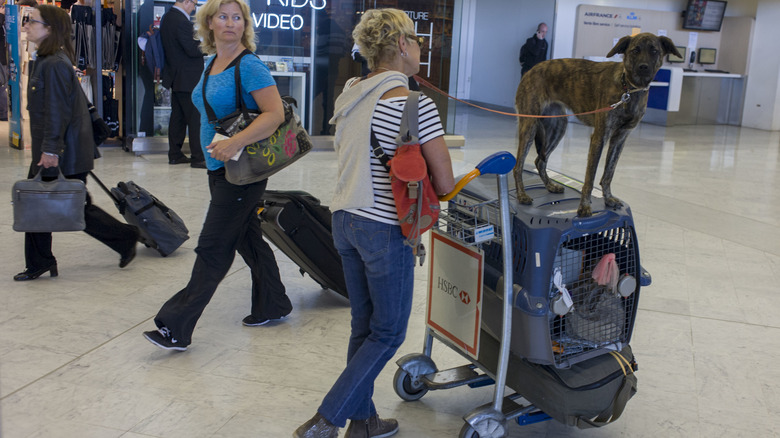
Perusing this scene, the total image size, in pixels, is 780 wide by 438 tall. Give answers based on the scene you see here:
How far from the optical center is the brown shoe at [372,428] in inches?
104

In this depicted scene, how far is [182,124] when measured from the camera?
27.6 ft

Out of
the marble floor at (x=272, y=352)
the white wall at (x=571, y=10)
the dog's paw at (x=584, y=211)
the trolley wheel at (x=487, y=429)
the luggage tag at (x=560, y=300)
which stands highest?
the white wall at (x=571, y=10)

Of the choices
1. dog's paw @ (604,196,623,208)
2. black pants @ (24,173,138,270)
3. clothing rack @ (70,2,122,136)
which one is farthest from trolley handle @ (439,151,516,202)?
clothing rack @ (70,2,122,136)

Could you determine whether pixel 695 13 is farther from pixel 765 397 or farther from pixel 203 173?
pixel 765 397

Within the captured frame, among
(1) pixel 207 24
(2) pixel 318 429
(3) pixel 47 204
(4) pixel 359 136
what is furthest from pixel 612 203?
(3) pixel 47 204

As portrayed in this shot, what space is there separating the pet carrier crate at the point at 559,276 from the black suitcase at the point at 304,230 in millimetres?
1245

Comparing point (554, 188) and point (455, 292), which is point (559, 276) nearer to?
point (455, 292)

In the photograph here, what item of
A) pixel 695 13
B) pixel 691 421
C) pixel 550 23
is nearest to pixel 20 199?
pixel 691 421

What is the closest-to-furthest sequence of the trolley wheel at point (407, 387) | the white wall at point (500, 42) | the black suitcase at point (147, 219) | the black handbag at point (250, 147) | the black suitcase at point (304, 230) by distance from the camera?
the trolley wheel at point (407, 387) → the black handbag at point (250, 147) → the black suitcase at point (304, 230) → the black suitcase at point (147, 219) → the white wall at point (500, 42)

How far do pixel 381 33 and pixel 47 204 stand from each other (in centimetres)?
255

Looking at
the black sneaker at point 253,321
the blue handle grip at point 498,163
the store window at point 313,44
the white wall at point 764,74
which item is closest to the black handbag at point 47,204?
the black sneaker at point 253,321

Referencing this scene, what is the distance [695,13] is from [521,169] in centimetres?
1477

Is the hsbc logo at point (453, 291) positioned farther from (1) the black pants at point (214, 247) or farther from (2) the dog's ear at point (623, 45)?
(2) the dog's ear at point (623, 45)

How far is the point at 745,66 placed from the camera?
15.9 meters
